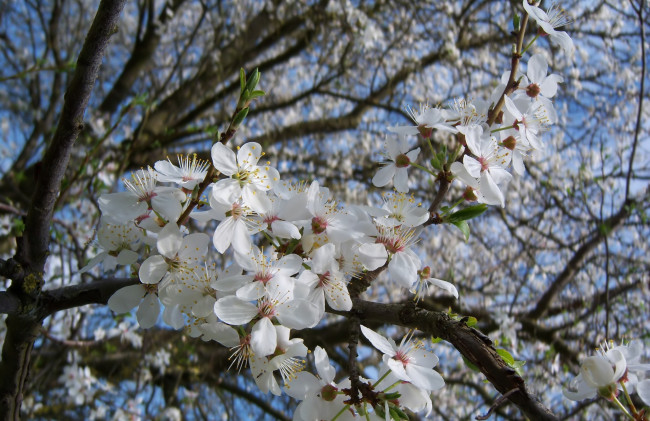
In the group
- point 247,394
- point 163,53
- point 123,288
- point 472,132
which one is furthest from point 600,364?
point 163,53

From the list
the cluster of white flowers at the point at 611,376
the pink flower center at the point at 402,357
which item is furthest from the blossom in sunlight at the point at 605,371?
the pink flower center at the point at 402,357

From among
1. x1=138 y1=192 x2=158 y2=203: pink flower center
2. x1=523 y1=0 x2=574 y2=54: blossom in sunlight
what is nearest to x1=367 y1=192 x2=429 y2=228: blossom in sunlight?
x1=138 y1=192 x2=158 y2=203: pink flower center

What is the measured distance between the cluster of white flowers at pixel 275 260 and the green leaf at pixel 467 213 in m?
0.06

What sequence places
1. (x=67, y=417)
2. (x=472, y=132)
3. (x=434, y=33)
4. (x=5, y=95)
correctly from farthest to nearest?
(x=5, y=95)
(x=434, y=33)
(x=67, y=417)
(x=472, y=132)

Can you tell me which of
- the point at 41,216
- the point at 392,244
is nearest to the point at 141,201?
the point at 41,216

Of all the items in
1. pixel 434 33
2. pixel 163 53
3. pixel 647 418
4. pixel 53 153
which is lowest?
pixel 647 418

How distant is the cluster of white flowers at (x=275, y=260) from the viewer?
954mm

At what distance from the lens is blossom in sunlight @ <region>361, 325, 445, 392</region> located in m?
0.96

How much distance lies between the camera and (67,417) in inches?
181

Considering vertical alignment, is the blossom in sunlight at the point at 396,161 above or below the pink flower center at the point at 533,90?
below

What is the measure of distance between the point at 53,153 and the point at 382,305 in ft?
2.61

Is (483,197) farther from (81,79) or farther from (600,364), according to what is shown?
(81,79)

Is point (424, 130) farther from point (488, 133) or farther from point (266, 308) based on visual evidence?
point (266, 308)

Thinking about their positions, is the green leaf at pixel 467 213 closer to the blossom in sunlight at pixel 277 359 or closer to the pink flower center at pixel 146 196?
the blossom in sunlight at pixel 277 359
